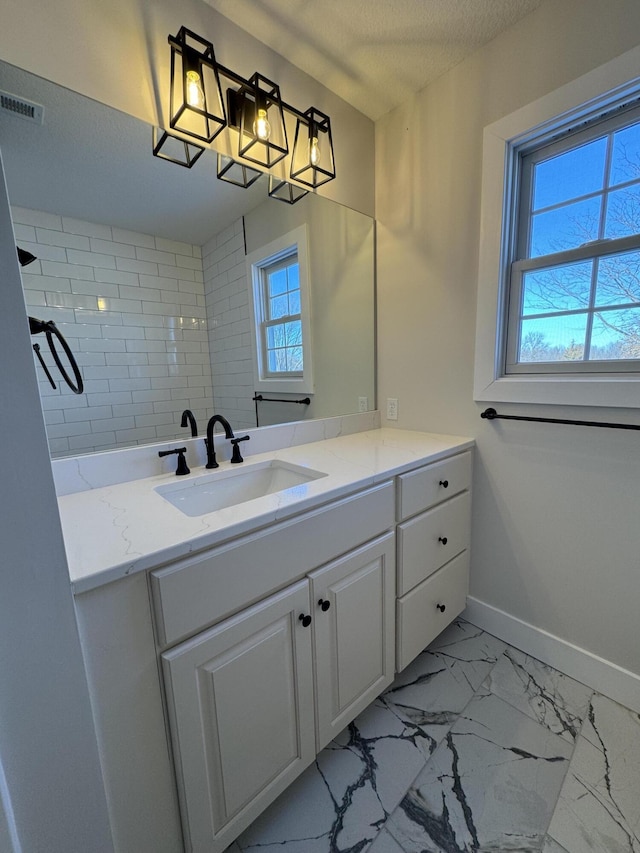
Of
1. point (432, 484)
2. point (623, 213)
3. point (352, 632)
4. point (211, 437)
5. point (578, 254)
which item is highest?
point (623, 213)

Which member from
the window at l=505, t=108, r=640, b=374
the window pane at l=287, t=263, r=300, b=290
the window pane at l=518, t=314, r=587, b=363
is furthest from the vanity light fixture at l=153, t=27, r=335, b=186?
the window pane at l=518, t=314, r=587, b=363

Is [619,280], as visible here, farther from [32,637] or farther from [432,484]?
[32,637]

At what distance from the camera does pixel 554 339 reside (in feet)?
4.66

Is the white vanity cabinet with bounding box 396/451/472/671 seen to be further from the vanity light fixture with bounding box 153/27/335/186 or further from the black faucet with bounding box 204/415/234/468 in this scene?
the vanity light fixture with bounding box 153/27/335/186

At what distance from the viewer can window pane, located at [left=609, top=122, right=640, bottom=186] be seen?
120cm

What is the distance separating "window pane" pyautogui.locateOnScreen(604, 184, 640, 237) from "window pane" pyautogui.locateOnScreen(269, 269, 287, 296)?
1.25 m

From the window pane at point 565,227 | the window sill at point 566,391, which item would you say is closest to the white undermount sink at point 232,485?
the window sill at point 566,391

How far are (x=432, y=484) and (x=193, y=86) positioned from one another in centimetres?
161

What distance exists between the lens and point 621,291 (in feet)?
4.13

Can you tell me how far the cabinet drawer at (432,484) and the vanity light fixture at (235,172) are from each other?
1.30 meters

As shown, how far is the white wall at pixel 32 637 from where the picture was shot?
515 millimetres

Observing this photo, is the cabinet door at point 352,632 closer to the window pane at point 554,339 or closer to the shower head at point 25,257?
the window pane at point 554,339

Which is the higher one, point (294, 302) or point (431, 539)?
point (294, 302)

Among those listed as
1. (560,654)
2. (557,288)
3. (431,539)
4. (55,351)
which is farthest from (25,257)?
(560,654)
